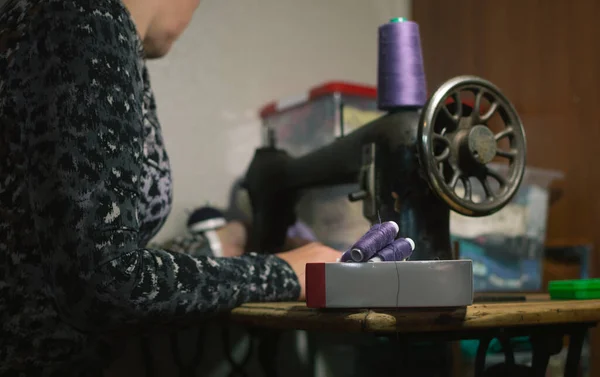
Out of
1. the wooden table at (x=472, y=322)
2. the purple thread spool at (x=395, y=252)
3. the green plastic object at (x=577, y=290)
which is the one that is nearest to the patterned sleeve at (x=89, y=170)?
the wooden table at (x=472, y=322)

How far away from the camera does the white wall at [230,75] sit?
1.37m

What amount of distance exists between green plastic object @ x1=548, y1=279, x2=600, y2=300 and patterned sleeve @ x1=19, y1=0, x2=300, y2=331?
20.0 inches

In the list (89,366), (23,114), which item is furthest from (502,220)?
(23,114)

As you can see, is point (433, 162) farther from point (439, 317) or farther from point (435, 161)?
point (439, 317)

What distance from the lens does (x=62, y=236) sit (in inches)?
28.4

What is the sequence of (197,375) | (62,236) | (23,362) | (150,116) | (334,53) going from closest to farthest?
(62,236) → (23,362) → (150,116) → (197,375) → (334,53)

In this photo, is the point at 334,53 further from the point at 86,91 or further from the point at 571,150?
the point at 86,91

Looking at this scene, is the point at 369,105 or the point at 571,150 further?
the point at 571,150

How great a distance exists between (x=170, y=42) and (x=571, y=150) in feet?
3.30

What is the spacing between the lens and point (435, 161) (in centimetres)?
86

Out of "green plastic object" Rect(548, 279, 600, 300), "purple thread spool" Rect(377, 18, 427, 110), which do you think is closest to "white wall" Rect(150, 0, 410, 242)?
"purple thread spool" Rect(377, 18, 427, 110)

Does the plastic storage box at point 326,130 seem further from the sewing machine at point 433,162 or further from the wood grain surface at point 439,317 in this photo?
the wood grain surface at point 439,317

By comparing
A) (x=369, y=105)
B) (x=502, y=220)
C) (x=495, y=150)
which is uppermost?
(x=369, y=105)

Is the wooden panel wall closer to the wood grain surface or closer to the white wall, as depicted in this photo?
the white wall
